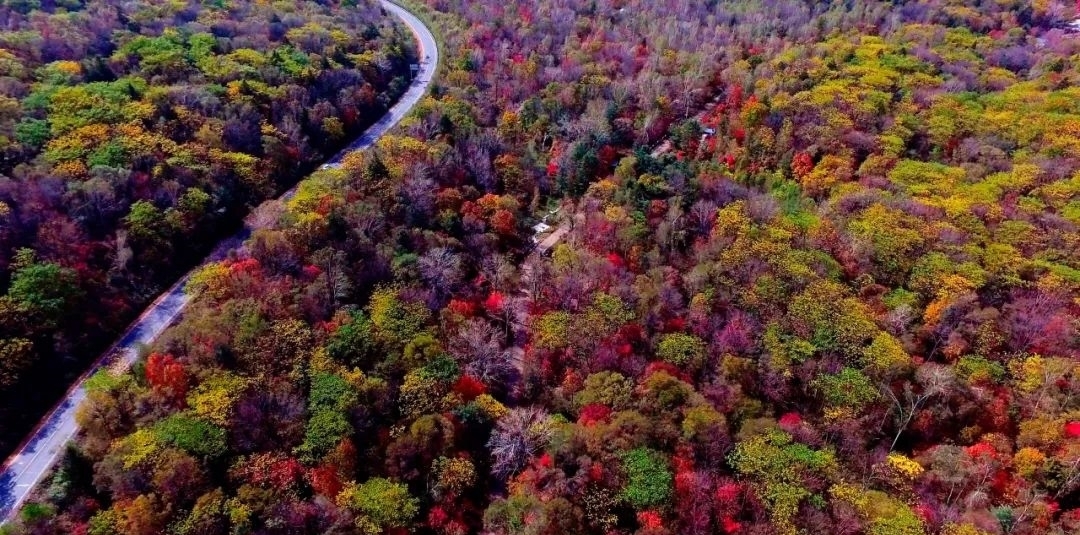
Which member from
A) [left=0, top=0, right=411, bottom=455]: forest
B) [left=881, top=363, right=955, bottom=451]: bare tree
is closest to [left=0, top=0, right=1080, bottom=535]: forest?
[left=881, top=363, right=955, bottom=451]: bare tree

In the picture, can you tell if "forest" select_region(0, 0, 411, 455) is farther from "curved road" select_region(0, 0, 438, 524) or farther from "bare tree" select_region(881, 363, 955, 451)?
"bare tree" select_region(881, 363, 955, 451)

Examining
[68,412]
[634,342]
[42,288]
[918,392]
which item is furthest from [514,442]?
[42,288]

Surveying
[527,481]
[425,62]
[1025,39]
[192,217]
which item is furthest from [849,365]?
[1025,39]

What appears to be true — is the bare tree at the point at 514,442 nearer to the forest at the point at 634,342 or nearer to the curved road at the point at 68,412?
the forest at the point at 634,342

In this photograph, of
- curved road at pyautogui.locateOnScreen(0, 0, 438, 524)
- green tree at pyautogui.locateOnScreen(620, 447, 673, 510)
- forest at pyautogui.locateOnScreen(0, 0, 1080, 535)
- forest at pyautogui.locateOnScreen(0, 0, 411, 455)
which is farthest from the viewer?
forest at pyautogui.locateOnScreen(0, 0, 411, 455)

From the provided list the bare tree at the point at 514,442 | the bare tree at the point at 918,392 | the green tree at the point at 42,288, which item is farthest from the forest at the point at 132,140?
the bare tree at the point at 918,392

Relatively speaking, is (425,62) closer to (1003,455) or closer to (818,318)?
(818,318)
